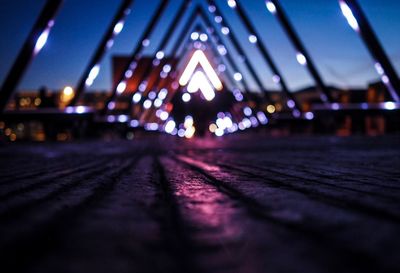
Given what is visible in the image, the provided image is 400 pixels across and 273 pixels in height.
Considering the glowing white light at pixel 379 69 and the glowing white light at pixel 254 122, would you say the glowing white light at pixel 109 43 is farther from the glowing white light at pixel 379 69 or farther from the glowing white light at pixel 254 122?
the glowing white light at pixel 254 122

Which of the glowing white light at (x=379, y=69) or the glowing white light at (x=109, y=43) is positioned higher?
the glowing white light at (x=109, y=43)

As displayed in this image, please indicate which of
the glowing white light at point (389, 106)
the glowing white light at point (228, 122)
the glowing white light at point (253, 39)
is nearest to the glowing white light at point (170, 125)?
the glowing white light at point (228, 122)

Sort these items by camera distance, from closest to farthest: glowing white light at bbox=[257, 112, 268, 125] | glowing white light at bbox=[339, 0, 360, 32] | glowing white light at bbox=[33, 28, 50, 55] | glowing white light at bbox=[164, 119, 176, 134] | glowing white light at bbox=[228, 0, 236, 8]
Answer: glowing white light at bbox=[33, 28, 50, 55] → glowing white light at bbox=[339, 0, 360, 32] → glowing white light at bbox=[228, 0, 236, 8] → glowing white light at bbox=[257, 112, 268, 125] → glowing white light at bbox=[164, 119, 176, 134]

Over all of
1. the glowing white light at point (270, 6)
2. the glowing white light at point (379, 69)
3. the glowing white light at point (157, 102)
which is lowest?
the glowing white light at point (379, 69)

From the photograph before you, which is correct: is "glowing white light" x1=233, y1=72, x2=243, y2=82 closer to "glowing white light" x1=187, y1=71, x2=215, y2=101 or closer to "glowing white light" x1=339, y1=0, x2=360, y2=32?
"glowing white light" x1=187, y1=71, x2=215, y2=101

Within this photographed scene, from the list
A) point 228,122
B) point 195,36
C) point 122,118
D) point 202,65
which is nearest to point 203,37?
point 195,36

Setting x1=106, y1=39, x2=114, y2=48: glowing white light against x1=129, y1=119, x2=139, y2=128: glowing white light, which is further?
x1=129, y1=119, x2=139, y2=128: glowing white light

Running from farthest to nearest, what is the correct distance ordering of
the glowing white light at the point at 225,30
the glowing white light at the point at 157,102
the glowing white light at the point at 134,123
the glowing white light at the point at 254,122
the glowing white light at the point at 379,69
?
the glowing white light at the point at 157,102 → the glowing white light at the point at 254,122 → the glowing white light at the point at 134,123 → the glowing white light at the point at 225,30 → the glowing white light at the point at 379,69

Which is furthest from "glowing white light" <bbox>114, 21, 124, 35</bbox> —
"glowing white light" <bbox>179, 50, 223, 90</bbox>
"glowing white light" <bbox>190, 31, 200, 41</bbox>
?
"glowing white light" <bbox>190, 31, 200, 41</bbox>

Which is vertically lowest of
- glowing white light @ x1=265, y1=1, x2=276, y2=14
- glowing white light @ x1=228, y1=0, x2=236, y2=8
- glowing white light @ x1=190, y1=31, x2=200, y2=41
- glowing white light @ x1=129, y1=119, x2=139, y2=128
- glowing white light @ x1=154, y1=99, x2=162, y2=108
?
glowing white light @ x1=129, y1=119, x2=139, y2=128
